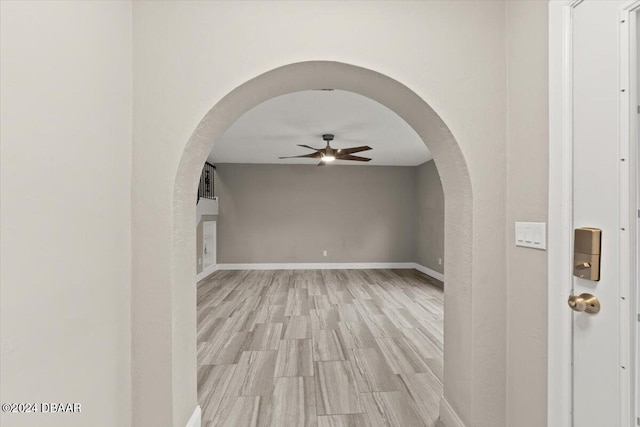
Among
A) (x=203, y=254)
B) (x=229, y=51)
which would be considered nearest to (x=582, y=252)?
(x=229, y=51)

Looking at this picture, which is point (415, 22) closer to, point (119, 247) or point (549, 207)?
point (549, 207)

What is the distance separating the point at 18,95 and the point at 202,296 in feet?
14.9

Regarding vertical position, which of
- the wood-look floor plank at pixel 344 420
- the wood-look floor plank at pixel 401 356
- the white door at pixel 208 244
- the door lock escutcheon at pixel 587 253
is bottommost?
the wood-look floor plank at pixel 401 356

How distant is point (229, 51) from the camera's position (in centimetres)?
149

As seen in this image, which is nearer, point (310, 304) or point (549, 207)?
point (549, 207)

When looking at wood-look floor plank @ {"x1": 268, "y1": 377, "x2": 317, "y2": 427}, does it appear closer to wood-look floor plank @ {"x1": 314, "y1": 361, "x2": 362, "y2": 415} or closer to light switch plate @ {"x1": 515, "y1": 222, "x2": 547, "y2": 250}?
wood-look floor plank @ {"x1": 314, "y1": 361, "x2": 362, "y2": 415}

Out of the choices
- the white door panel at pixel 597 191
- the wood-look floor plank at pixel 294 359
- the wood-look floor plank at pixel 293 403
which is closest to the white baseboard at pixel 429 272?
the wood-look floor plank at pixel 294 359

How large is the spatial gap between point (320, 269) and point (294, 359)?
502cm

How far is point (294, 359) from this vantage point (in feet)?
8.77

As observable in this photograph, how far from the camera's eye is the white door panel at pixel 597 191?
1008mm

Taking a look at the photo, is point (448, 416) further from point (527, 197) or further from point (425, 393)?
point (527, 197)

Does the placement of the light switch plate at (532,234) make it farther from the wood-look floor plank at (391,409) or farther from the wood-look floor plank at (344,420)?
the wood-look floor plank at (344,420)

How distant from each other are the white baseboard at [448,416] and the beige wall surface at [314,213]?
6.04 m

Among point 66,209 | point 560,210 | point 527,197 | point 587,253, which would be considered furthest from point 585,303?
point 66,209
